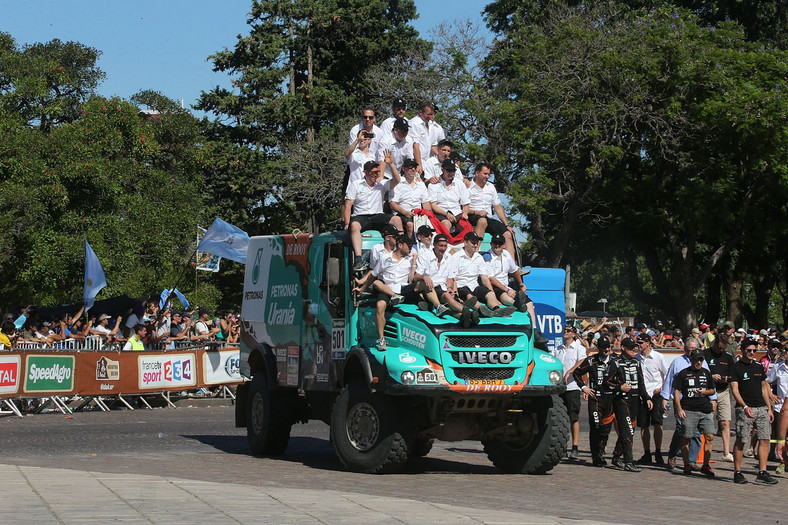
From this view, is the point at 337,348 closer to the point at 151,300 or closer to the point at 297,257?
the point at 297,257

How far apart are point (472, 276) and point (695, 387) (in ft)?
12.6

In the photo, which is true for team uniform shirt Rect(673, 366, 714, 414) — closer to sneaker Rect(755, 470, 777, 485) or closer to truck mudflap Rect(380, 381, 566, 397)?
sneaker Rect(755, 470, 777, 485)

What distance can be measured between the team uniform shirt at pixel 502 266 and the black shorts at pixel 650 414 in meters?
3.76

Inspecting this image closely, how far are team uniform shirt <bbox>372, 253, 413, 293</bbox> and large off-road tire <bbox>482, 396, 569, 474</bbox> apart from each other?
223 centimetres

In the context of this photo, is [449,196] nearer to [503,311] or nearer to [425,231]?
[425,231]

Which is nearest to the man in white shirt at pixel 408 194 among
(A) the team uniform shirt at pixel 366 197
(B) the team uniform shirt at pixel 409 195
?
(B) the team uniform shirt at pixel 409 195

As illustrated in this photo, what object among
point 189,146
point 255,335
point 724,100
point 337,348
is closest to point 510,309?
point 337,348

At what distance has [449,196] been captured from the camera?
1598cm

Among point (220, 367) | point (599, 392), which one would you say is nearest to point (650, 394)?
point (599, 392)

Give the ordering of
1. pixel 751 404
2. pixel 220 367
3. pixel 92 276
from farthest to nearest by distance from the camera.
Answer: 1. pixel 92 276
2. pixel 220 367
3. pixel 751 404

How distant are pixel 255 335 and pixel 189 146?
36637mm

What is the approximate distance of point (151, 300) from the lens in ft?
114

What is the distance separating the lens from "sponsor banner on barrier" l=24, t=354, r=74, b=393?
2384 centimetres

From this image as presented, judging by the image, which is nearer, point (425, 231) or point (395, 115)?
point (425, 231)
